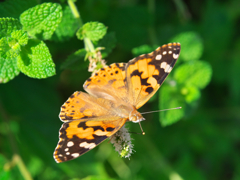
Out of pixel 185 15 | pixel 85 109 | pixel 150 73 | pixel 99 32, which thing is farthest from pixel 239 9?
pixel 85 109

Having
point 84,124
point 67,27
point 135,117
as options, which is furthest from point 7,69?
point 135,117

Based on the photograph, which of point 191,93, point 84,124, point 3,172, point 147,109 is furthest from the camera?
point 147,109

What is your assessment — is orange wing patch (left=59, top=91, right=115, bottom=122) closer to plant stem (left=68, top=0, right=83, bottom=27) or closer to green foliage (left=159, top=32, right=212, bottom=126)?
plant stem (left=68, top=0, right=83, bottom=27)

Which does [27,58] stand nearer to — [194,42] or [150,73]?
[150,73]

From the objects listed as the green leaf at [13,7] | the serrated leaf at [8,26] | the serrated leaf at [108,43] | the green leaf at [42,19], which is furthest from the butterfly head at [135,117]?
the green leaf at [13,7]

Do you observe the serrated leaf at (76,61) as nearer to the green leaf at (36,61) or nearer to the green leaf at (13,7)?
the green leaf at (36,61)

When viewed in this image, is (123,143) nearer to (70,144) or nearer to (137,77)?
(70,144)

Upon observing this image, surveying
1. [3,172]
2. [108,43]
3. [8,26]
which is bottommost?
[3,172]
